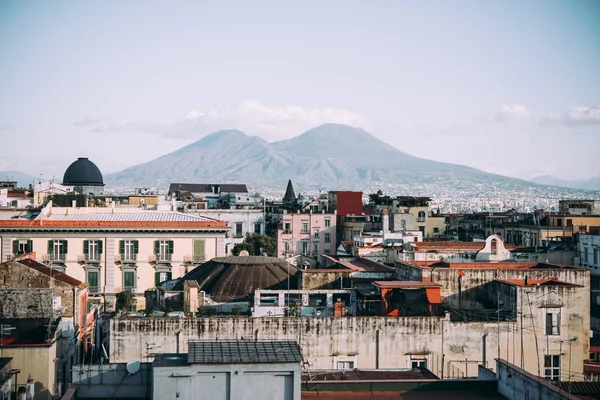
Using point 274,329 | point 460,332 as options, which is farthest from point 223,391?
point 460,332

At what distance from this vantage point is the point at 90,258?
53562mm

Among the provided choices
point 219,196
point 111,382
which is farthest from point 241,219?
point 111,382

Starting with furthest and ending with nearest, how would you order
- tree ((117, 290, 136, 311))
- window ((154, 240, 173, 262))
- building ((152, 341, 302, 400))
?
1. window ((154, 240, 173, 262))
2. tree ((117, 290, 136, 311))
3. building ((152, 341, 302, 400))

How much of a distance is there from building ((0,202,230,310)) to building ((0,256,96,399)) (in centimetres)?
1767

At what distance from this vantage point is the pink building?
90.1m

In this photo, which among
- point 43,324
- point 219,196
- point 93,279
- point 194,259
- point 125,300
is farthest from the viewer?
point 219,196

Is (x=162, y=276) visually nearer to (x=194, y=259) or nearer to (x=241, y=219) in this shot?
(x=194, y=259)

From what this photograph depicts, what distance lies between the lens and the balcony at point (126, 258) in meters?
53.6

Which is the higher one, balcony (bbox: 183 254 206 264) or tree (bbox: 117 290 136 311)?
balcony (bbox: 183 254 206 264)

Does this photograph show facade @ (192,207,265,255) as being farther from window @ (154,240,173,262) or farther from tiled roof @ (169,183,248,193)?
tiled roof @ (169,183,248,193)

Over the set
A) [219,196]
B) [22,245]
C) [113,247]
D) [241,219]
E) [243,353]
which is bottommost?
[243,353]

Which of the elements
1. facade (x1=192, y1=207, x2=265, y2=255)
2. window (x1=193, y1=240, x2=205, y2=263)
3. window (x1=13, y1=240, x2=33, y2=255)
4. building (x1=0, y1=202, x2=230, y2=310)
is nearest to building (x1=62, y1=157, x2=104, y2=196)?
facade (x1=192, y1=207, x2=265, y2=255)

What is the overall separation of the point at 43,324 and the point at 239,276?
44.9ft

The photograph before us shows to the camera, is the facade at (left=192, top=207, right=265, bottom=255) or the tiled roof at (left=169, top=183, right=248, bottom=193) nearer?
the facade at (left=192, top=207, right=265, bottom=255)
